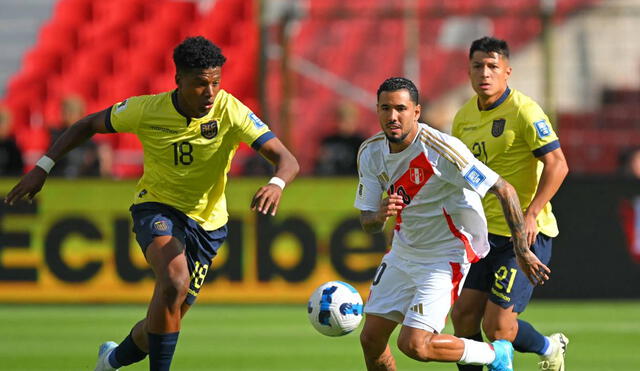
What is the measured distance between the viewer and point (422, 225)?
22.7 feet

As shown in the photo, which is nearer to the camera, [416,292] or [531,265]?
[531,265]

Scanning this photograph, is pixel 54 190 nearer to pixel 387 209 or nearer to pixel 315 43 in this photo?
pixel 315 43

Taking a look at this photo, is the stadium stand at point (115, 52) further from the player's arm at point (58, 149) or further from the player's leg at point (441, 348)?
the player's leg at point (441, 348)

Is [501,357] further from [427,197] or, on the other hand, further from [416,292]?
[427,197]

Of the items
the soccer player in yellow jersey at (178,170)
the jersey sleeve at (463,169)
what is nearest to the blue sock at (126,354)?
the soccer player in yellow jersey at (178,170)

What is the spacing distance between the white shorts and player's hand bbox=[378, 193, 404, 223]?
21.5 inches

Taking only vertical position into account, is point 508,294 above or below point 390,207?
below

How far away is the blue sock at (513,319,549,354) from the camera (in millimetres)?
7805

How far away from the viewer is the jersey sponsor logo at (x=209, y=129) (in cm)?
732

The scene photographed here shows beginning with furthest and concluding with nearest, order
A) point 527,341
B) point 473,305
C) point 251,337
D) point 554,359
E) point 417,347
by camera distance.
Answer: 1. point 251,337
2. point 554,359
3. point 527,341
4. point 473,305
5. point 417,347

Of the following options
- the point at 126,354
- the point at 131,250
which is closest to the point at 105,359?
the point at 126,354

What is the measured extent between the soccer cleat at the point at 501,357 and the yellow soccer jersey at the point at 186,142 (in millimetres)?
1998

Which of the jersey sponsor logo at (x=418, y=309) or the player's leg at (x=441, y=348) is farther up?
the jersey sponsor logo at (x=418, y=309)

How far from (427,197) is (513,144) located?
3.17ft
